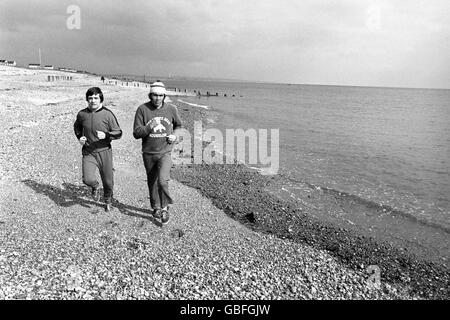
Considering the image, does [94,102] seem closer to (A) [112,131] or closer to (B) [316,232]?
(A) [112,131]

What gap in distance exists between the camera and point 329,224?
29.3 ft

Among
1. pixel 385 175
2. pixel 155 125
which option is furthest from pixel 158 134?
pixel 385 175

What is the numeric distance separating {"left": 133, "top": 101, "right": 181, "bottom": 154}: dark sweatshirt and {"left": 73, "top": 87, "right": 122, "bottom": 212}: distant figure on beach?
0.70 meters

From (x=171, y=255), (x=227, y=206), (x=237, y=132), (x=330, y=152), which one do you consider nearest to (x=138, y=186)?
(x=227, y=206)

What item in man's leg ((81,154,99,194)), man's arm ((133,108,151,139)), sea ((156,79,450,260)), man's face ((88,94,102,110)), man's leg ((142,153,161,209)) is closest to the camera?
man's arm ((133,108,151,139))

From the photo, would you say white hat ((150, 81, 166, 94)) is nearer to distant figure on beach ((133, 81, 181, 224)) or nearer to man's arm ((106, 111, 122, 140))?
distant figure on beach ((133, 81, 181, 224))

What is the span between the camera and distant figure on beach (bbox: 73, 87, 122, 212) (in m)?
6.51

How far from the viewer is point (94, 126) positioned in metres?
6.53

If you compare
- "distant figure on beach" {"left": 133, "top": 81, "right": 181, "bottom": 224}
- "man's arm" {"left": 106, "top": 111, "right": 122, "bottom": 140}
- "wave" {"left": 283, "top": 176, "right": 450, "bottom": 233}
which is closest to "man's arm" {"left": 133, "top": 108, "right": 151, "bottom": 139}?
"distant figure on beach" {"left": 133, "top": 81, "right": 181, "bottom": 224}

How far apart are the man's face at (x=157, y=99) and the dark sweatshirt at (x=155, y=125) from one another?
0.09 m

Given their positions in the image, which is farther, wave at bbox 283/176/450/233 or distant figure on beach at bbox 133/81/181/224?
wave at bbox 283/176/450/233

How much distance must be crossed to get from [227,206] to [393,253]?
13.7 ft

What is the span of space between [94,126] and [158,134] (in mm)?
1392

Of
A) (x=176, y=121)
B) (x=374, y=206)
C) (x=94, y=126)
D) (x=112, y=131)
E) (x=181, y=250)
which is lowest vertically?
(x=374, y=206)
